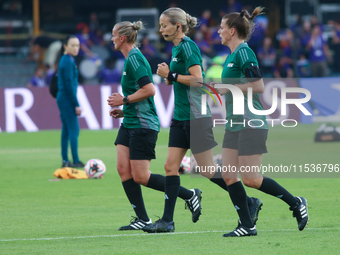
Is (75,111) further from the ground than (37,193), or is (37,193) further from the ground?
(75,111)

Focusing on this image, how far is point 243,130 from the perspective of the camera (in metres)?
5.42

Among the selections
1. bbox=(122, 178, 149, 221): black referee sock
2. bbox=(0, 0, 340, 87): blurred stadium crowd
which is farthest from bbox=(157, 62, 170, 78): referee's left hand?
bbox=(0, 0, 340, 87): blurred stadium crowd

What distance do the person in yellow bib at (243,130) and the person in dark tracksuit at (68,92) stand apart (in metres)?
5.30

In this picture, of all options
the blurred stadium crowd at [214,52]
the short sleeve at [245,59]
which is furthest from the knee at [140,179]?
the blurred stadium crowd at [214,52]

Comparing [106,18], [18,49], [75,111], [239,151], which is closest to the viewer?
[239,151]

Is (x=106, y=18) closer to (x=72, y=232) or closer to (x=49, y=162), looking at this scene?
(x=49, y=162)

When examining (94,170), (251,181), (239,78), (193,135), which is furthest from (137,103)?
(94,170)

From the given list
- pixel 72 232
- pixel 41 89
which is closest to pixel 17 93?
pixel 41 89

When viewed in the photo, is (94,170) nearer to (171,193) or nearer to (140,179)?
(140,179)

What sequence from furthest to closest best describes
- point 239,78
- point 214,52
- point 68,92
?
point 214,52, point 68,92, point 239,78

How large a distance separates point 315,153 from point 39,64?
44.9ft

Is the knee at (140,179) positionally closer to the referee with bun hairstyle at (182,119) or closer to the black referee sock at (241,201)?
the referee with bun hairstyle at (182,119)

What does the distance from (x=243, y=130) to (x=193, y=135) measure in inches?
22.6

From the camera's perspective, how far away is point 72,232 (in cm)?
595
